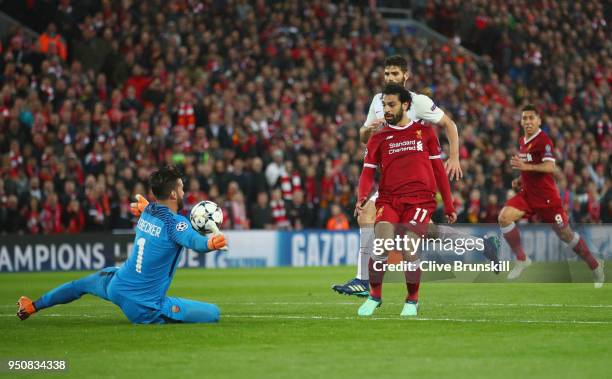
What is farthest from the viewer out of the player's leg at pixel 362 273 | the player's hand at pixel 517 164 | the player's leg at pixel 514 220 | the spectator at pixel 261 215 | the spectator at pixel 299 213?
the spectator at pixel 299 213

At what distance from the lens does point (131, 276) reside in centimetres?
1023

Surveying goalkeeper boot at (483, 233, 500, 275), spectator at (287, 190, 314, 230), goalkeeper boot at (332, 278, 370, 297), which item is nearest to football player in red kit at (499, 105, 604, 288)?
goalkeeper boot at (483, 233, 500, 275)

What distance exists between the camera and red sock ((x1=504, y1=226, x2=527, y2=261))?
16.6 metres

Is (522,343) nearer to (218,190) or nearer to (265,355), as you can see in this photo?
(265,355)

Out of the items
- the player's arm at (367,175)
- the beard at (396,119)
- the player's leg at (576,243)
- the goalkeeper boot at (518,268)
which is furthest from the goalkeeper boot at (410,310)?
the goalkeeper boot at (518,268)

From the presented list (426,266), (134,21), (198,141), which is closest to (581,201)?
(198,141)

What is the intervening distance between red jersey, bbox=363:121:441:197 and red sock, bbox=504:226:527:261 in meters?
5.59

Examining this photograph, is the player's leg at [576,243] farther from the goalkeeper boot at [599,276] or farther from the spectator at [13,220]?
the spectator at [13,220]

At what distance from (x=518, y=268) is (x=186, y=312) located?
8.01 metres

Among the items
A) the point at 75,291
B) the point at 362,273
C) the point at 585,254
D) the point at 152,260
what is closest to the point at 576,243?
the point at 585,254

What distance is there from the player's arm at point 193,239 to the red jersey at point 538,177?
7.54 m

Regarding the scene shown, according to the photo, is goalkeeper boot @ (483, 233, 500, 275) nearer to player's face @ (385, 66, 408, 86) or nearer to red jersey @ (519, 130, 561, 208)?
player's face @ (385, 66, 408, 86)

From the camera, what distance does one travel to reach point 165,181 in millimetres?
10281

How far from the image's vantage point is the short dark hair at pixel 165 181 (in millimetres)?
10273
